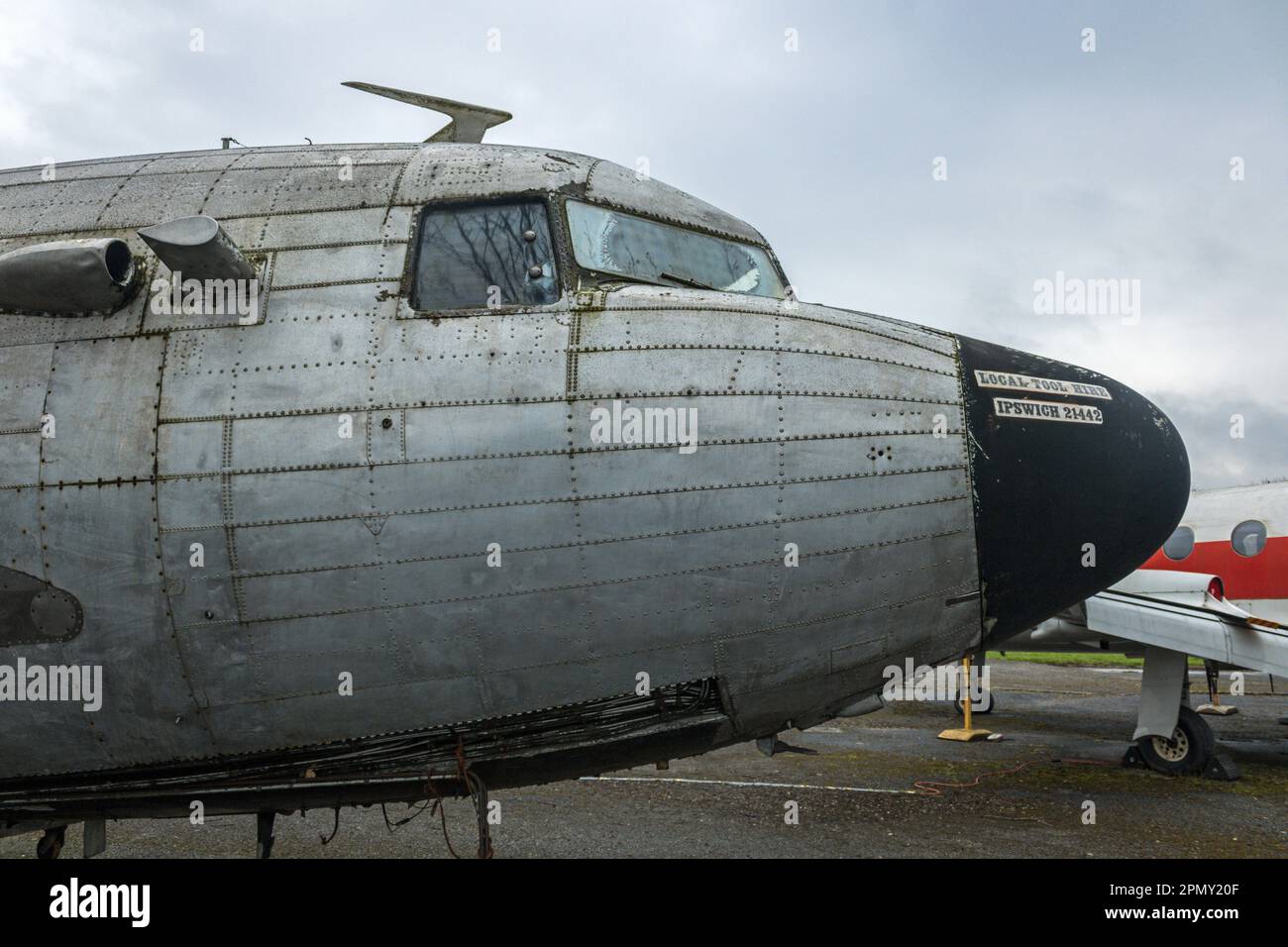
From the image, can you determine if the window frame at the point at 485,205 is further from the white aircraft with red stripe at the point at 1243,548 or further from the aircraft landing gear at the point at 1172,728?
the white aircraft with red stripe at the point at 1243,548

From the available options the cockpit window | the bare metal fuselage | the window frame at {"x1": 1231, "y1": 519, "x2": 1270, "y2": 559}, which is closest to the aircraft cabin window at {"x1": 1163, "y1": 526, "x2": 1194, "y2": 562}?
the window frame at {"x1": 1231, "y1": 519, "x2": 1270, "y2": 559}

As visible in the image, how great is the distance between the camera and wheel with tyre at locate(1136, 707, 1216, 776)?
13.4 metres

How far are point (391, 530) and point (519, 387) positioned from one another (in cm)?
98

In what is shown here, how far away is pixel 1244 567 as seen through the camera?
16.1m

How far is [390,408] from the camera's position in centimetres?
494

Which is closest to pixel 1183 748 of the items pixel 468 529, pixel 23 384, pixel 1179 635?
pixel 1179 635

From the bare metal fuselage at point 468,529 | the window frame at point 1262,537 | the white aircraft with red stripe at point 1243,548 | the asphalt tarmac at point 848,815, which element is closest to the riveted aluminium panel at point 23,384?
the bare metal fuselage at point 468,529

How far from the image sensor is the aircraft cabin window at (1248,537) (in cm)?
1611

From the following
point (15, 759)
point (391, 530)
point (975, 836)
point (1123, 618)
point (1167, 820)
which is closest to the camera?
point (391, 530)

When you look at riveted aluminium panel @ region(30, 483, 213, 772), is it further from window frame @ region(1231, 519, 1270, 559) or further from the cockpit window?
window frame @ region(1231, 519, 1270, 559)

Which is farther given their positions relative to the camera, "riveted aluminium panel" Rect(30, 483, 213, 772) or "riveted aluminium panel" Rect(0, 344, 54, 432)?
"riveted aluminium panel" Rect(0, 344, 54, 432)

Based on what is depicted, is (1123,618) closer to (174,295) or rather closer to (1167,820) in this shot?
(1167,820)
